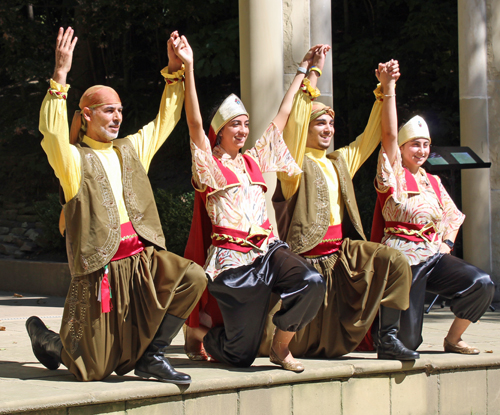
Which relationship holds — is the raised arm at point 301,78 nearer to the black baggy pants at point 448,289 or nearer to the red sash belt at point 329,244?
the red sash belt at point 329,244

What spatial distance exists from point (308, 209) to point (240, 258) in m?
0.68

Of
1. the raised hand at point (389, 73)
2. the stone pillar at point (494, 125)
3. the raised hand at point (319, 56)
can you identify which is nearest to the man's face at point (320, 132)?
the raised hand at point (319, 56)

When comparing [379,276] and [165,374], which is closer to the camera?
[165,374]

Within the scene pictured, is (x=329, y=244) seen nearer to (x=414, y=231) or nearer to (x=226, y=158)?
(x=414, y=231)

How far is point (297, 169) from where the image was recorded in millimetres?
4688

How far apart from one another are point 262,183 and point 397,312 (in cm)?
125

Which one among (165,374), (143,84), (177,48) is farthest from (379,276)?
(143,84)

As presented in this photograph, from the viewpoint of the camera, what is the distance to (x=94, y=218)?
157 inches

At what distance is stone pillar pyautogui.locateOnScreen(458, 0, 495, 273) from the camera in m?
8.72

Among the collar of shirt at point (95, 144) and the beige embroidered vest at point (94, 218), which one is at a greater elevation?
the collar of shirt at point (95, 144)

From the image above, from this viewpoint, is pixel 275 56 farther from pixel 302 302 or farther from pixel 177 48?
pixel 302 302

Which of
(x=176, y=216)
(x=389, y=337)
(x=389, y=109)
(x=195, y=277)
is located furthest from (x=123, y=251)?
(x=176, y=216)

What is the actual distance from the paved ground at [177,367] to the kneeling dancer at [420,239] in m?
0.29

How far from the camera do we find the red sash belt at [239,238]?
14.5 feet
